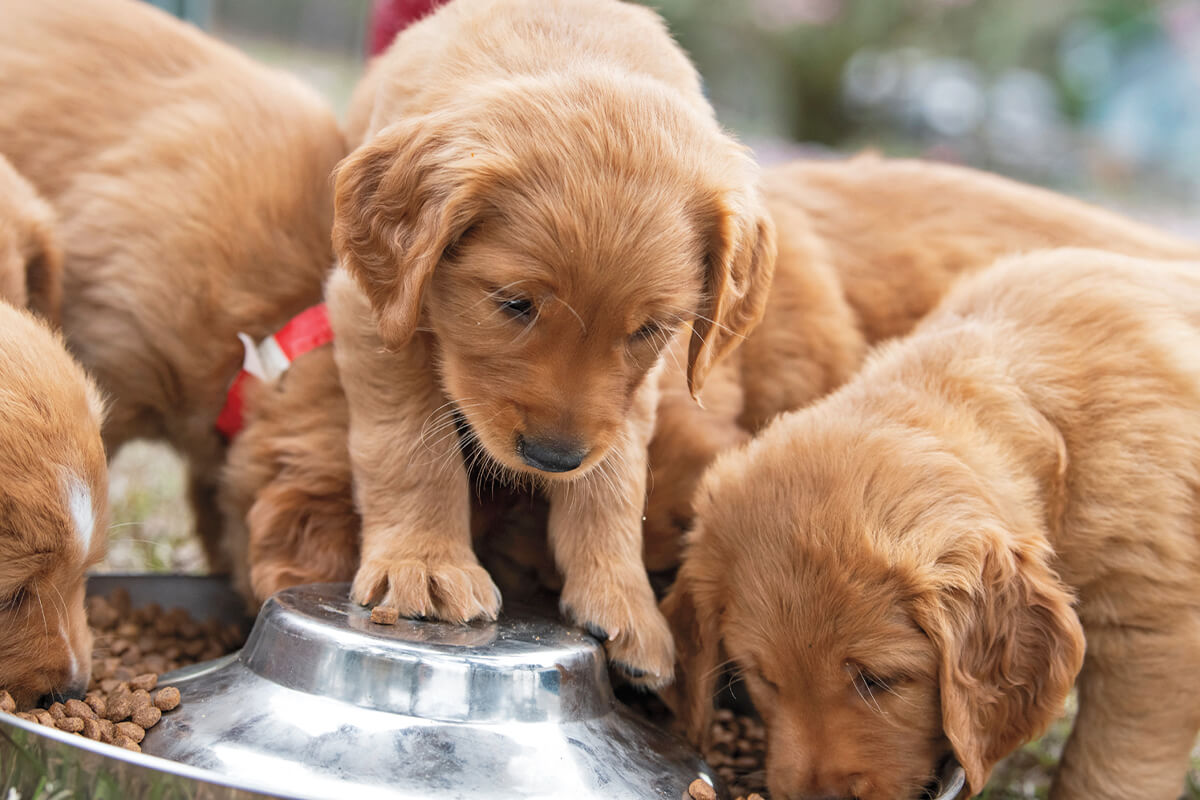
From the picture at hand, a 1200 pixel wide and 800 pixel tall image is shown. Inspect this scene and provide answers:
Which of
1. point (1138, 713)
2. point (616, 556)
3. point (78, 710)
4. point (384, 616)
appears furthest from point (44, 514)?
point (1138, 713)

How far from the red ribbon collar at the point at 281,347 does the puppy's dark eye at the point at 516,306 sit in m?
0.94

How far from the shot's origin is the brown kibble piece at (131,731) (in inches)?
111

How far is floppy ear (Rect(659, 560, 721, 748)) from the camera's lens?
3.36 metres

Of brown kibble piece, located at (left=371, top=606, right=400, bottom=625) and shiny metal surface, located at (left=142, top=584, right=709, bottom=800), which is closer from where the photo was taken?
shiny metal surface, located at (left=142, top=584, right=709, bottom=800)

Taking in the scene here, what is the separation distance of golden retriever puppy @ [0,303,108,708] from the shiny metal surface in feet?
1.08

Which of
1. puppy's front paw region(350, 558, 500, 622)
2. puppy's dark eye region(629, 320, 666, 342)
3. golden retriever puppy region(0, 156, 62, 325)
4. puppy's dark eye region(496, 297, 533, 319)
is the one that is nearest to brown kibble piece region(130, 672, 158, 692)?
puppy's front paw region(350, 558, 500, 622)

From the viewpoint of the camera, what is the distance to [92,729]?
2.81 meters

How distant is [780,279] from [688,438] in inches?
33.5

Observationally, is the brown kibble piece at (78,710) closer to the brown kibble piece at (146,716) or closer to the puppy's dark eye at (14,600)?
the brown kibble piece at (146,716)

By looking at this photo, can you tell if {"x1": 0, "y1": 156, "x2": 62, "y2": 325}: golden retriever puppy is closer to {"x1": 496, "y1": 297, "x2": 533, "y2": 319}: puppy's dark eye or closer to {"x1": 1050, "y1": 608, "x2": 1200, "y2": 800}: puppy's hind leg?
{"x1": 496, "y1": 297, "x2": 533, "y2": 319}: puppy's dark eye

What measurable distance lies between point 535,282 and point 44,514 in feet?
4.10

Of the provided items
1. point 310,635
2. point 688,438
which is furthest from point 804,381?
point 310,635

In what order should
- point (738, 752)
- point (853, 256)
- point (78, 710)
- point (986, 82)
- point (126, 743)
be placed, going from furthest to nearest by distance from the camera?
1. point (986, 82)
2. point (853, 256)
3. point (738, 752)
4. point (78, 710)
5. point (126, 743)

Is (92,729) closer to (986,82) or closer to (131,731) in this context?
(131,731)
